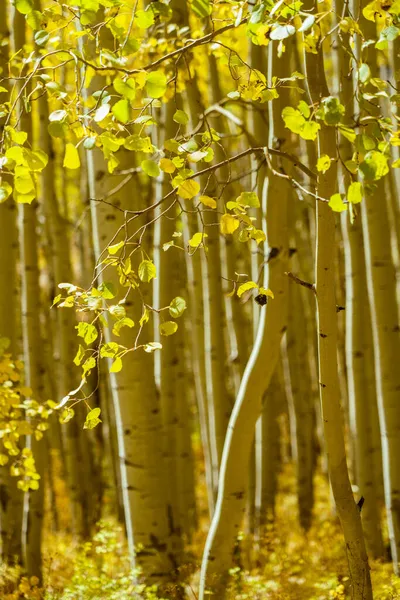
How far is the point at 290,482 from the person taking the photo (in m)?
12.0

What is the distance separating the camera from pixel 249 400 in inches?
133

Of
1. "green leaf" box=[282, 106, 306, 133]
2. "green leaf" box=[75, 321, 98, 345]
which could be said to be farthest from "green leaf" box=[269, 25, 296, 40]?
"green leaf" box=[75, 321, 98, 345]

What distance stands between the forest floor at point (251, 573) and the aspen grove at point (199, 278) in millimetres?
28

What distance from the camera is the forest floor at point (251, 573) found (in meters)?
4.00

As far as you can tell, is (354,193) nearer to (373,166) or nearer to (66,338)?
(373,166)

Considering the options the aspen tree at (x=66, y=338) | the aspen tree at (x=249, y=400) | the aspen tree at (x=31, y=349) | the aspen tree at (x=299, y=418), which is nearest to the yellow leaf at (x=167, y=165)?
the aspen tree at (x=249, y=400)

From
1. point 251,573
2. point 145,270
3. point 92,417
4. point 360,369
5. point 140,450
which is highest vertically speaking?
point 145,270

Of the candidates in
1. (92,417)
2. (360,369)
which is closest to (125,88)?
(92,417)

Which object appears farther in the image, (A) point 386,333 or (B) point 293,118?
(A) point 386,333

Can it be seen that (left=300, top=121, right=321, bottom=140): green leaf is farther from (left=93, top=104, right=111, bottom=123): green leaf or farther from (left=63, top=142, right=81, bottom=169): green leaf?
(left=63, top=142, right=81, bottom=169): green leaf

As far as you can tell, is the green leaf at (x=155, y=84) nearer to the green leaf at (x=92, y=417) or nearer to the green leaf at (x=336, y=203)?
the green leaf at (x=336, y=203)

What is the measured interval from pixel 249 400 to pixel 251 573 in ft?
8.43

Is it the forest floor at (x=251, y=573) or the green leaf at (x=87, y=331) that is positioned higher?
the green leaf at (x=87, y=331)

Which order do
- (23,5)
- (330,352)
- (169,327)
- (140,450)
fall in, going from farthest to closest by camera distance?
(140,450), (330,352), (169,327), (23,5)
